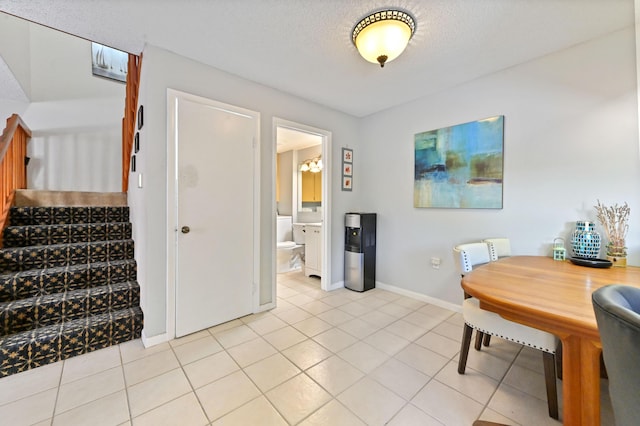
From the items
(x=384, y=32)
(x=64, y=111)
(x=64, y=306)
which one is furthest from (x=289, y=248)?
(x=64, y=111)

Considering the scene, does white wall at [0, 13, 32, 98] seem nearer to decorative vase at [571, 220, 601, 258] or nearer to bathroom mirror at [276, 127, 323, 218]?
bathroom mirror at [276, 127, 323, 218]

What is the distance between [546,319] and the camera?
999mm

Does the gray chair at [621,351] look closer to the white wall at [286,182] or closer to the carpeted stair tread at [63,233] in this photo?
the carpeted stair tread at [63,233]

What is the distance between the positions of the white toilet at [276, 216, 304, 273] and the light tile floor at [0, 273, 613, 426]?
78.5 inches

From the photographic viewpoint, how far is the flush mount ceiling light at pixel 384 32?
5.45ft

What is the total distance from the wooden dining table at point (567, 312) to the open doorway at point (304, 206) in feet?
7.25

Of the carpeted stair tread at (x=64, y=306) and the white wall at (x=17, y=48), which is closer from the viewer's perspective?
the carpeted stair tread at (x=64, y=306)

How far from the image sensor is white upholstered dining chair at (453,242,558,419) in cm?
136

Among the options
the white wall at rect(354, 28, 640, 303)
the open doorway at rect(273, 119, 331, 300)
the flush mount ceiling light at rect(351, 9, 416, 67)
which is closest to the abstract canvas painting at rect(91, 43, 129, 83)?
the open doorway at rect(273, 119, 331, 300)

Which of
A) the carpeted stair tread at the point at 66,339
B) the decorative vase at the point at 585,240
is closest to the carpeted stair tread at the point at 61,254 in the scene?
the carpeted stair tread at the point at 66,339

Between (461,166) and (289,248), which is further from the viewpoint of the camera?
(289,248)

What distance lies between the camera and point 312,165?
16.1 ft

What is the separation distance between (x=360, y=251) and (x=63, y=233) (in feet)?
10.8

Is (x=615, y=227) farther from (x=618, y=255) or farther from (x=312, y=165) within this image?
(x=312, y=165)
